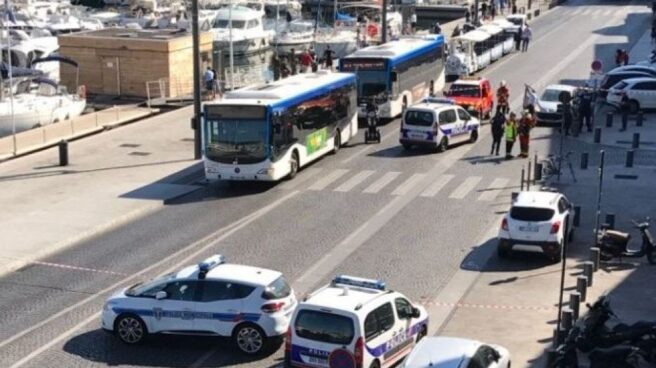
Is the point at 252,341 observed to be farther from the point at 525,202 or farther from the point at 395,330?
the point at 525,202

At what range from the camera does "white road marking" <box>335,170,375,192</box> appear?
3316 cm

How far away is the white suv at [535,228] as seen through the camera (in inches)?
997

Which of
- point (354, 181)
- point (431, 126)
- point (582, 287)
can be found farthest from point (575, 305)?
point (431, 126)

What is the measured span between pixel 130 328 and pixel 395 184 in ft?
48.4

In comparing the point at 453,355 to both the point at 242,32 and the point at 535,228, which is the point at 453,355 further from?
the point at 242,32

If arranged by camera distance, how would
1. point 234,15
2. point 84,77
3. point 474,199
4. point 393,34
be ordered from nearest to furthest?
1. point 474,199
2. point 84,77
3. point 234,15
4. point 393,34

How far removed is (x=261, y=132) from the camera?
107 ft

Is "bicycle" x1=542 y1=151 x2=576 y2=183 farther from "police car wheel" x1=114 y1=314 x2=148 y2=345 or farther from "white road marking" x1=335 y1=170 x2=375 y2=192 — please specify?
"police car wheel" x1=114 y1=314 x2=148 y2=345

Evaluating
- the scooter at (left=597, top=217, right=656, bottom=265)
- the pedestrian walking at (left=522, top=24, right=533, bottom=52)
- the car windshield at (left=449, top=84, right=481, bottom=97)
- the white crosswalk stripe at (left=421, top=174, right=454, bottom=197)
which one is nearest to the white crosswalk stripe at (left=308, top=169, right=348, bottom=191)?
the white crosswalk stripe at (left=421, top=174, right=454, bottom=197)

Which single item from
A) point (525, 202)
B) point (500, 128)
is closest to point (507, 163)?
point (500, 128)

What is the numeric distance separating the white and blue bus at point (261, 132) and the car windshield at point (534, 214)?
912 cm

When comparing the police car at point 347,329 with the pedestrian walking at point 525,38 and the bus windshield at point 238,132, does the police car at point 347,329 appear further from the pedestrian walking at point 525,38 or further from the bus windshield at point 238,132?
the pedestrian walking at point 525,38

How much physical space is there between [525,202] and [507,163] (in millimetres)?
10843

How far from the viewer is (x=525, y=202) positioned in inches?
1020
